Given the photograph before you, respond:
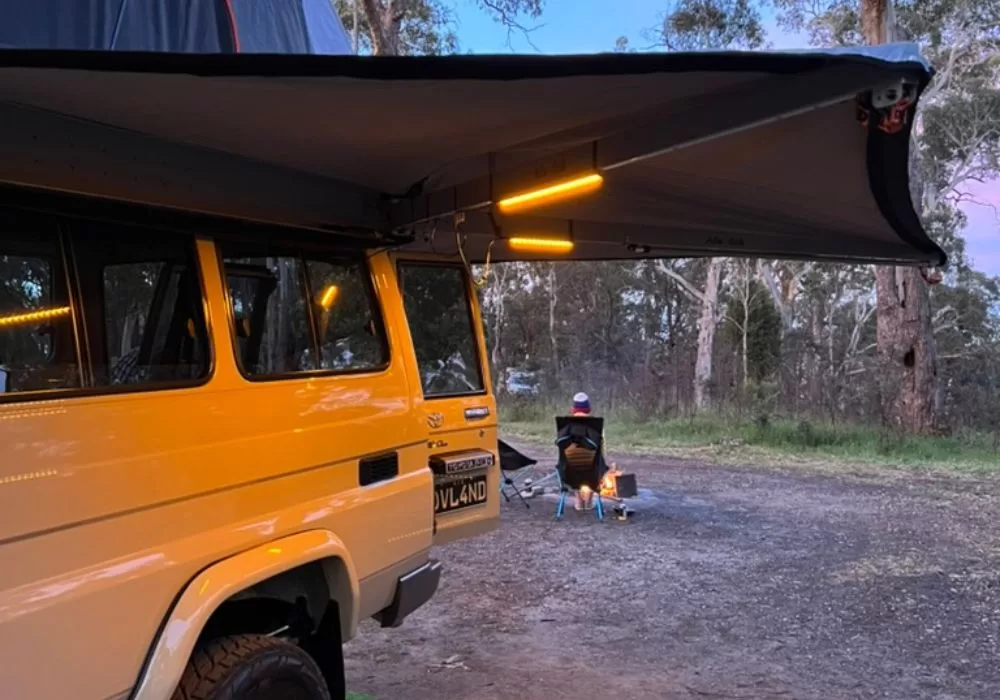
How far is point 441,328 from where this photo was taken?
4.29 m

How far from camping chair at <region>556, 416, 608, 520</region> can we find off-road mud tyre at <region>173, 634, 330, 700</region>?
5.40 meters

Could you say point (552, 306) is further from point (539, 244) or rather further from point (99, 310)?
point (99, 310)

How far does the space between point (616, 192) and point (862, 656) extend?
9.08ft

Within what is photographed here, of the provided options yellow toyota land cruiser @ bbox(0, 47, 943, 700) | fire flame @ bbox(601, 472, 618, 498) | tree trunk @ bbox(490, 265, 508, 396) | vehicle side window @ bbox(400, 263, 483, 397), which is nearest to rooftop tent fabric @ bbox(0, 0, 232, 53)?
yellow toyota land cruiser @ bbox(0, 47, 943, 700)

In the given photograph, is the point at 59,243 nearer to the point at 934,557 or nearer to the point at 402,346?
the point at 402,346

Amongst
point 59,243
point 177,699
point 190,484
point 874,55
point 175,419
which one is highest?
point 874,55

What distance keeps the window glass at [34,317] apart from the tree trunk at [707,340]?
15.1m

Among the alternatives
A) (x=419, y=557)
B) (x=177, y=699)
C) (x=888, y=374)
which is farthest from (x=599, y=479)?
(x=888, y=374)

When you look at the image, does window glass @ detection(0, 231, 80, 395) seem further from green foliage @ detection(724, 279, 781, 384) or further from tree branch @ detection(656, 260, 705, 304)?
tree branch @ detection(656, 260, 705, 304)

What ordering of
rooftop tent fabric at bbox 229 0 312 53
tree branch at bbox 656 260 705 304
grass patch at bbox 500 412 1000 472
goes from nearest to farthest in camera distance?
rooftop tent fabric at bbox 229 0 312 53
grass patch at bbox 500 412 1000 472
tree branch at bbox 656 260 705 304

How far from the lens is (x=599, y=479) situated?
8086 mm

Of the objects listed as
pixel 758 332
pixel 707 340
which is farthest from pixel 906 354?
pixel 707 340

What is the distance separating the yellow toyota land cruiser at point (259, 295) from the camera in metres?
2.01

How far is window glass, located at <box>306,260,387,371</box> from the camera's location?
3117 millimetres
